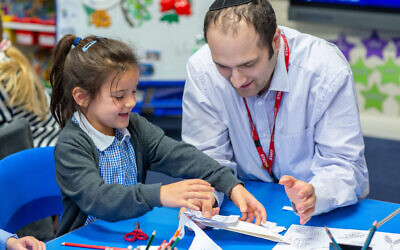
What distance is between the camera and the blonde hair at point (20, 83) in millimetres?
2486

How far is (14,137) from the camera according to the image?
205 centimetres

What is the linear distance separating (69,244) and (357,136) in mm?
928

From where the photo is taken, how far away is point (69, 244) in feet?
4.40

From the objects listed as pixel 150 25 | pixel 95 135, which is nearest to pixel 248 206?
pixel 95 135

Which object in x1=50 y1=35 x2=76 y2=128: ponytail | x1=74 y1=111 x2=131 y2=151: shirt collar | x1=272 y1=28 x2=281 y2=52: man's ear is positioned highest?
x1=272 y1=28 x2=281 y2=52: man's ear

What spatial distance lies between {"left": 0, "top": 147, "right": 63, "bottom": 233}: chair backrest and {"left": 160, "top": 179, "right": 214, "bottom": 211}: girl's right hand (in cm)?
57

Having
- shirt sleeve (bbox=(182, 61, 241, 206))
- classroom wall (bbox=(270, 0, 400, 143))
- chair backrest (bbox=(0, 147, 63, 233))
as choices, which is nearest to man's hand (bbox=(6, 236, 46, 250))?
chair backrest (bbox=(0, 147, 63, 233))

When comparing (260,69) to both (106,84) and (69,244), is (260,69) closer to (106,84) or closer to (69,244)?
(106,84)

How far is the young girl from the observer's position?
4.49ft

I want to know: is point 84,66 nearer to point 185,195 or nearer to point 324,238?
point 185,195

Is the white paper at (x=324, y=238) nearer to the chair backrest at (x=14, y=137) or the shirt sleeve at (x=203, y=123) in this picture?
the shirt sleeve at (x=203, y=123)

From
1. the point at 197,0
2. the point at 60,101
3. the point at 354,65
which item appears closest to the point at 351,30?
the point at 354,65

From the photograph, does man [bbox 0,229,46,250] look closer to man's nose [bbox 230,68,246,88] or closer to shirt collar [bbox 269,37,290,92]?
man's nose [bbox 230,68,246,88]

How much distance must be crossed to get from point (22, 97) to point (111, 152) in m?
1.14
